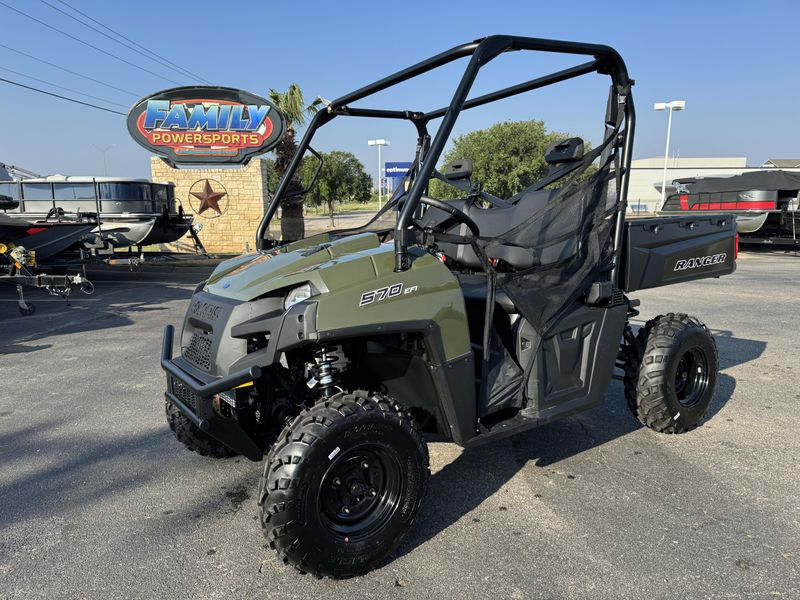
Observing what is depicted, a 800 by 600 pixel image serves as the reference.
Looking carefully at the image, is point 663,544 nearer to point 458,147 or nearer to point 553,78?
point 553,78

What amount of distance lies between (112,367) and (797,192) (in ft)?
60.7

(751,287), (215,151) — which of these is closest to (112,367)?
(751,287)

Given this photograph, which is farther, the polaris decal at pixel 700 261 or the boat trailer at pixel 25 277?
the boat trailer at pixel 25 277

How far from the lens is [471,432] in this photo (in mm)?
2848

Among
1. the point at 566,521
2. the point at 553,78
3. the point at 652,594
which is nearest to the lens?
the point at 652,594

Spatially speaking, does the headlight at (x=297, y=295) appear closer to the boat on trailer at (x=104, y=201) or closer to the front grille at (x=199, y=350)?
the front grille at (x=199, y=350)

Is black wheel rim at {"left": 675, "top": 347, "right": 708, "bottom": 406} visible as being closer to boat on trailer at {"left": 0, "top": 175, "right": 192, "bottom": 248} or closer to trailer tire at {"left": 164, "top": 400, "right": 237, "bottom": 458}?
trailer tire at {"left": 164, "top": 400, "right": 237, "bottom": 458}

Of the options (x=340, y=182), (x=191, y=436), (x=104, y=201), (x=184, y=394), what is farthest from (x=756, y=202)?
(x=340, y=182)

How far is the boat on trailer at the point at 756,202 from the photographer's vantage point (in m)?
16.8

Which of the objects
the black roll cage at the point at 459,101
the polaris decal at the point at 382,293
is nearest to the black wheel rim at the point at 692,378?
the black roll cage at the point at 459,101

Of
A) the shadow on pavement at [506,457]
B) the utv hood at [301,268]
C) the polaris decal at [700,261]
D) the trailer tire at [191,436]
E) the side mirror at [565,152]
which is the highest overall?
the side mirror at [565,152]

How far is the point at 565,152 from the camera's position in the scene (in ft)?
11.9

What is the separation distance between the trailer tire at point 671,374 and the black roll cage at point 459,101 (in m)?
0.65

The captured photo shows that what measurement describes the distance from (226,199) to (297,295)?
16.1m
